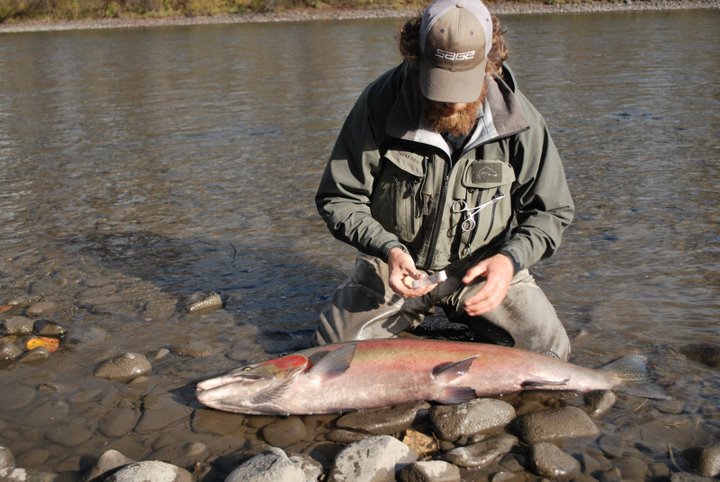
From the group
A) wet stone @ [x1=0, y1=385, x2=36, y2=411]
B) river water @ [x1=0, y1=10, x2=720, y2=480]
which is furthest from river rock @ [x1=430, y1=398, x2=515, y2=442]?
wet stone @ [x1=0, y1=385, x2=36, y2=411]

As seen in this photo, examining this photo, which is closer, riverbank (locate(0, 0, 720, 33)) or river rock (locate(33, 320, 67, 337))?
river rock (locate(33, 320, 67, 337))

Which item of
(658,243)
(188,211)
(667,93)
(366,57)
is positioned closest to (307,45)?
(366,57)

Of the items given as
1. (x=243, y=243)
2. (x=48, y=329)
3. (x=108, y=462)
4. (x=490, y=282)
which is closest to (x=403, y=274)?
(x=490, y=282)

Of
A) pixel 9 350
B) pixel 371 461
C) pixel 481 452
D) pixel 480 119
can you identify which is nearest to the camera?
pixel 371 461

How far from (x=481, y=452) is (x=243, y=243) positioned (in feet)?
11.2

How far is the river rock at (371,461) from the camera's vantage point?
3123 mm

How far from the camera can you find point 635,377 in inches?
148

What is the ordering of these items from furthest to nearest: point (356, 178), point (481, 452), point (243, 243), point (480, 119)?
point (243, 243) < point (356, 178) < point (480, 119) < point (481, 452)

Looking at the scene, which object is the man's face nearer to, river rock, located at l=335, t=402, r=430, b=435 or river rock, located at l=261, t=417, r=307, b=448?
river rock, located at l=335, t=402, r=430, b=435

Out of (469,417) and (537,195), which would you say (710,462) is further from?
(537,195)

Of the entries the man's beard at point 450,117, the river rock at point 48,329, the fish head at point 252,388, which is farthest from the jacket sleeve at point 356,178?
the river rock at point 48,329

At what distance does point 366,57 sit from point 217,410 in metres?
17.4

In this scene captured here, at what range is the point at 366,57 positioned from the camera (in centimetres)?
2019

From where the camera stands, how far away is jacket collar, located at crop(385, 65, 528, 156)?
382 cm
